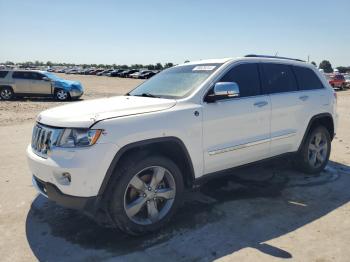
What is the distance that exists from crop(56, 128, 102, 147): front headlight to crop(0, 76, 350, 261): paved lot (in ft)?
3.42

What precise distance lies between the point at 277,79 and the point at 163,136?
2.28 m

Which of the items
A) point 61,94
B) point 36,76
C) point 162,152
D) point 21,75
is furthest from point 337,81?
point 162,152

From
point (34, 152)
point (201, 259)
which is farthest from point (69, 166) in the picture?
point (201, 259)

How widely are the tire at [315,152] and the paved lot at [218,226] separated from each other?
6.4 inches

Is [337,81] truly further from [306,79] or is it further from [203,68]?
[203,68]

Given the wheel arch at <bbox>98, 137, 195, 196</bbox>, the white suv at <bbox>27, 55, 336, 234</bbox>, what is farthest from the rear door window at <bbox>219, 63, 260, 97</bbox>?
the wheel arch at <bbox>98, 137, 195, 196</bbox>

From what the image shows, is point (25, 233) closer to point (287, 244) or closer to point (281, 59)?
point (287, 244)

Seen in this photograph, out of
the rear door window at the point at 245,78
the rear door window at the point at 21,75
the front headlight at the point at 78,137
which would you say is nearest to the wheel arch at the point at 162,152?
the front headlight at the point at 78,137

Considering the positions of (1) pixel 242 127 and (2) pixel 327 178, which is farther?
(2) pixel 327 178

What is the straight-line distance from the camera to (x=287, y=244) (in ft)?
12.3

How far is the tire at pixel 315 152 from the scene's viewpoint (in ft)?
19.2

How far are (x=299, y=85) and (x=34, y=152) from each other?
3880 mm

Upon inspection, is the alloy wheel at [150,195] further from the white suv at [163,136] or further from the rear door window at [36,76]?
the rear door window at [36,76]

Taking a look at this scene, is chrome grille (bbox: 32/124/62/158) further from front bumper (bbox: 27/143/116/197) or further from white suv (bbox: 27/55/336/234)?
front bumper (bbox: 27/143/116/197)
